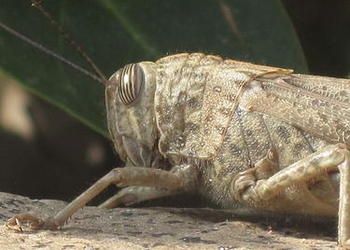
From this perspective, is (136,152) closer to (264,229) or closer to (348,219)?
(264,229)

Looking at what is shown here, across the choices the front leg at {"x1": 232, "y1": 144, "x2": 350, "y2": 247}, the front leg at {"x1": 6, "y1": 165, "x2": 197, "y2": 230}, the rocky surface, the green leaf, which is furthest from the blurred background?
the front leg at {"x1": 232, "y1": 144, "x2": 350, "y2": 247}

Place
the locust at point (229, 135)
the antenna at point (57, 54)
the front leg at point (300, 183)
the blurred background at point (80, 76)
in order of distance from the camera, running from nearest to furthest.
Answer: the front leg at point (300, 183) → the locust at point (229, 135) → the antenna at point (57, 54) → the blurred background at point (80, 76)

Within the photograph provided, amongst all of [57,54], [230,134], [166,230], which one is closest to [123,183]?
[166,230]

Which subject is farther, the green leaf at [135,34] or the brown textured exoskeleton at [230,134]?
the green leaf at [135,34]

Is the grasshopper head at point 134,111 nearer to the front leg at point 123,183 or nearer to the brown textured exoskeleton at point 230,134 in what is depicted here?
the brown textured exoskeleton at point 230,134

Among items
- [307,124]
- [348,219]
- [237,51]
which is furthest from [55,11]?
[348,219]

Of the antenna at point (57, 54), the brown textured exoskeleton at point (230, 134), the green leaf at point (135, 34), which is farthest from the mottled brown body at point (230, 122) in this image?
the antenna at point (57, 54)

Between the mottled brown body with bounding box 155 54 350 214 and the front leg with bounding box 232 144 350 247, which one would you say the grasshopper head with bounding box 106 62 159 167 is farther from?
the front leg with bounding box 232 144 350 247

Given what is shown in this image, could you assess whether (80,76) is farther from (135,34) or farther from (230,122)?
(230,122)

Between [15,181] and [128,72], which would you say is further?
[15,181]
